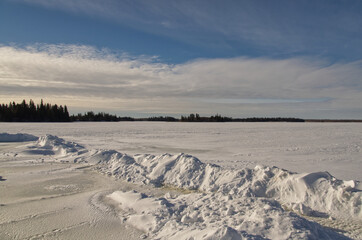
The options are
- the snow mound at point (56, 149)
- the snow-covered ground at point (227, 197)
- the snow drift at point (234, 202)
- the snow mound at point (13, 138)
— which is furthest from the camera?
the snow mound at point (13, 138)

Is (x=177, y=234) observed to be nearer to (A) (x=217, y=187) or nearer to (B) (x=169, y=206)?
(B) (x=169, y=206)

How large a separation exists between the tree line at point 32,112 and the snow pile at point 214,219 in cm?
5218

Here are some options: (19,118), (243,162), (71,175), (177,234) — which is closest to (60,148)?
(71,175)

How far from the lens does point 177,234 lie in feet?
11.4

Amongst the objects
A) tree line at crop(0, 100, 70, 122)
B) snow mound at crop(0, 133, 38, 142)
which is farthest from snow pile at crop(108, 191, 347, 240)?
tree line at crop(0, 100, 70, 122)

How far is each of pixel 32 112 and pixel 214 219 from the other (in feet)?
183

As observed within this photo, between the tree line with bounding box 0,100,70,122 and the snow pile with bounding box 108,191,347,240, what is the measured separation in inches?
2054

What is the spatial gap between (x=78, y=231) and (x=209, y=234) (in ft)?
6.97

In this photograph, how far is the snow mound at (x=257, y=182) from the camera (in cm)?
473

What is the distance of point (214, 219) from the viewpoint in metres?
3.99

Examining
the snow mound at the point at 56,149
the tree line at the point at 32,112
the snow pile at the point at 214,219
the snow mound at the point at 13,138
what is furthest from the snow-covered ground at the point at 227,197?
the tree line at the point at 32,112

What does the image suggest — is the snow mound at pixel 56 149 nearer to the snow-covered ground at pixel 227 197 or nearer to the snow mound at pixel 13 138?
the snow-covered ground at pixel 227 197

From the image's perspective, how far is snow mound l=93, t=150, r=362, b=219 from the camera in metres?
4.73

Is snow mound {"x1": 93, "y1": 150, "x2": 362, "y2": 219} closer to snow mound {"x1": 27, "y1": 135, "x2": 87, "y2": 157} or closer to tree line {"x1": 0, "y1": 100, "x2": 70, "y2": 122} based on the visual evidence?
snow mound {"x1": 27, "y1": 135, "x2": 87, "y2": 157}
